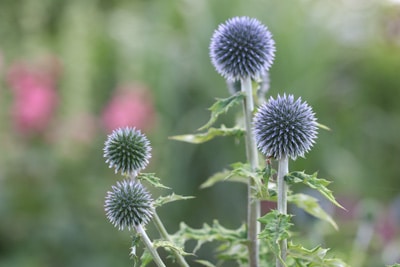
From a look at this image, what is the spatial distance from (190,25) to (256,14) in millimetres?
662

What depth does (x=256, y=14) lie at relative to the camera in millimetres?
5992

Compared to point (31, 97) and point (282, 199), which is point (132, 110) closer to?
point (31, 97)

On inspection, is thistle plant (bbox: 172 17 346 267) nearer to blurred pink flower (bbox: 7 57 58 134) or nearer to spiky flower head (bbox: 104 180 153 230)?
spiky flower head (bbox: 104 180 153 230)

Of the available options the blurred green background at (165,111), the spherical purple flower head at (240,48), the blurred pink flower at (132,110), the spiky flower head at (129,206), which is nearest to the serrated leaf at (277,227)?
the spiky flower head at (129,206)

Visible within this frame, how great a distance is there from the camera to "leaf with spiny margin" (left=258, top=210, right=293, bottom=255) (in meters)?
1.07

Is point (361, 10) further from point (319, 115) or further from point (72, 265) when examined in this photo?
Result: point (72, 265)

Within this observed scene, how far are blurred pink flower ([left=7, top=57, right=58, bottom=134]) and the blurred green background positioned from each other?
1cm

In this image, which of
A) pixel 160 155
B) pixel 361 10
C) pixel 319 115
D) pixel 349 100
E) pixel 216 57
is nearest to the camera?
pixel 216 57

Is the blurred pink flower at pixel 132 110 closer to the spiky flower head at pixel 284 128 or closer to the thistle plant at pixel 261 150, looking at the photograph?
the thistle plant at pixel 261 150

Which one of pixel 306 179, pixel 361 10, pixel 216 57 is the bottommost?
pixel 306 179

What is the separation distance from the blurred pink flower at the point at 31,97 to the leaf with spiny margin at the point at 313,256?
13.1 ft

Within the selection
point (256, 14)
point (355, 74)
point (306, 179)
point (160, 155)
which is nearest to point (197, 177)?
point (160, 155)

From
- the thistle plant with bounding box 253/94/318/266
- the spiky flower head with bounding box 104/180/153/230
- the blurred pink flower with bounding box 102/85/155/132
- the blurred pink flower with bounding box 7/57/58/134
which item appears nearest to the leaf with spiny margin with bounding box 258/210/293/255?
the thistle plant with bounding box 253/94/318/266

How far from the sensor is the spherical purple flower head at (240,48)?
5.07ft
